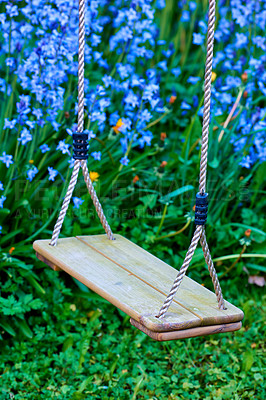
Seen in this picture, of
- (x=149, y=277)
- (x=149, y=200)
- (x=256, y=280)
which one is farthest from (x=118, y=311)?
(x=149, y=277)

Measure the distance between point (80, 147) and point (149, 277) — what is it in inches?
22.1

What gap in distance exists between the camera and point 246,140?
3.13m

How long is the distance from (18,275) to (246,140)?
1.54m

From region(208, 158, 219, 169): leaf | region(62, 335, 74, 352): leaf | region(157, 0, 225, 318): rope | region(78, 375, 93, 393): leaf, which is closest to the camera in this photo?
region(157, 0, 225, 318): rope

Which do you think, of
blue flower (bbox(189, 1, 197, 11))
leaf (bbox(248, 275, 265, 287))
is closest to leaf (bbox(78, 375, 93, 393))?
leaf (bbox(248, 275, 265, 287))

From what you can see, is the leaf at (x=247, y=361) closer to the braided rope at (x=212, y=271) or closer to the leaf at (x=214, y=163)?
the braided rope at (x=212, y=271)

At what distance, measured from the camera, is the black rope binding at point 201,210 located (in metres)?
1.66

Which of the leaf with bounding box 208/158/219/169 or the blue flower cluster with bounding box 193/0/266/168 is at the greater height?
the blue flower cluster with bounding box 193/0/266/168

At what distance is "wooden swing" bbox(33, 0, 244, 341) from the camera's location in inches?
62.7

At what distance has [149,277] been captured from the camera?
1.90 m

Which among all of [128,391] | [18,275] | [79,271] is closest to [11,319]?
[18,275]

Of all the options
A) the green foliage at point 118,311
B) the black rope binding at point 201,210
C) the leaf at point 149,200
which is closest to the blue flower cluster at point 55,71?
the green foliage at point 118,311

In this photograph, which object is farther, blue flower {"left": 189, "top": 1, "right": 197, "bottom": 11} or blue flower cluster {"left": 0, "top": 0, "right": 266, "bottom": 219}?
blue flower {"left": 189, "top": 1, "right": 197, "bottom": 11}

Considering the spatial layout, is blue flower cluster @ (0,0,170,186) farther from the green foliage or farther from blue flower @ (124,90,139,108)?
the green foliage
